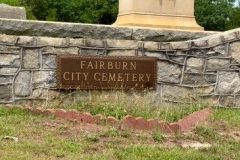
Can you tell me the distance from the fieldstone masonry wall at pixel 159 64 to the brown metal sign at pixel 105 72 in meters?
0.12

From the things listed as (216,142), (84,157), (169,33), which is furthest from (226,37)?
(84,157)

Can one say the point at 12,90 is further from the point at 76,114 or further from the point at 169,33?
the point at 169,33

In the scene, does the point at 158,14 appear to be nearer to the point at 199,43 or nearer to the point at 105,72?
the point at 199,43

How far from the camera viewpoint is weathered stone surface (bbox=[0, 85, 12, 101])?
719 centimetres

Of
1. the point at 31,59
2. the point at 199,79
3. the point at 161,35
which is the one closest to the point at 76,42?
the point at 31,59

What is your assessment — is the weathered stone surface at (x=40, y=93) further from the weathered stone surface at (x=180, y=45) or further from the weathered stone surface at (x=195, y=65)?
the weathered stone surface at (x=195, y=65)

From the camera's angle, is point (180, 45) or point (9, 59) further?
point (180, 45)

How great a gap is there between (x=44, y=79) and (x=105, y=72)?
35.3 inches

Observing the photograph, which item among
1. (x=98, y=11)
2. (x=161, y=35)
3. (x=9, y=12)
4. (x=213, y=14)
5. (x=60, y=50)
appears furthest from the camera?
(x=213, y=14)

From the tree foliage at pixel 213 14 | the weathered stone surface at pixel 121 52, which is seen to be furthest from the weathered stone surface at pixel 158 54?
the tree foliage at pixel 213 14

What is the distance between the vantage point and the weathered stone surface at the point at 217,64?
8.10m

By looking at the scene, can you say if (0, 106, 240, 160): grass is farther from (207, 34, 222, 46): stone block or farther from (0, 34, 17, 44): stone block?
(207, 34, 222, 46): stone block

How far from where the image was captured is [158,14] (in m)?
9.18

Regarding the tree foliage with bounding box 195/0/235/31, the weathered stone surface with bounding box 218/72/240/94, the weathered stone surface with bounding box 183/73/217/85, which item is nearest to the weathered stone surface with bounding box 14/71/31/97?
the weathered stone surface with bounding box 183/73/217/85
